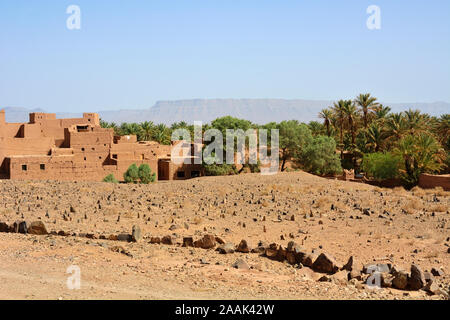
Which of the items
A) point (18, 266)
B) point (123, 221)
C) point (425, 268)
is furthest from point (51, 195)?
point (425, 268)

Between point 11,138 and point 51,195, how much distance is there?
75.2ft

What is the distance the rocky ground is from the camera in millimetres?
9055

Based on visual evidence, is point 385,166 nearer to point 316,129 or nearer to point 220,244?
point 316,129

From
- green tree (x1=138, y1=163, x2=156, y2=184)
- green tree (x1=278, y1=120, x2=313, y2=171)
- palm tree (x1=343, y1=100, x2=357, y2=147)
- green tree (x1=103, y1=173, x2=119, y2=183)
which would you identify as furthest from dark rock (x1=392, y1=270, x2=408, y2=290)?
palm tree (x1=343, y1=100, x2=357, y2=147)

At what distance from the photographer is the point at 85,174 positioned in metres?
38.9

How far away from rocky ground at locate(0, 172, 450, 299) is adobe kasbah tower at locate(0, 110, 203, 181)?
1642 cm

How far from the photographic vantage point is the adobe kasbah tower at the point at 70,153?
37219 mm

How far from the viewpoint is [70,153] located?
3912cm

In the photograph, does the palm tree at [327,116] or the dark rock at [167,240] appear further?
the palm tree at [327,116]

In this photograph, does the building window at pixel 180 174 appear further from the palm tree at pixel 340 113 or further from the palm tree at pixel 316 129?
the palm tree at pixel 316 129

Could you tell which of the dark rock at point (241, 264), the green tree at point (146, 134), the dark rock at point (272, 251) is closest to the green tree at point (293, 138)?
the green tree at point (146, 134)

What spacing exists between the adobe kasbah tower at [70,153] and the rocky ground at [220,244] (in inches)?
646

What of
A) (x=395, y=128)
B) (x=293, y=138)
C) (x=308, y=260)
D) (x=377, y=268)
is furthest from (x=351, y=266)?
(x=293, y=138)
